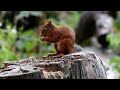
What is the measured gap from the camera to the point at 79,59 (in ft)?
12.1

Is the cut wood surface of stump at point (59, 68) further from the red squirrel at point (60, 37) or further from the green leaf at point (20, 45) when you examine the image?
the green leaf at point (20, 45)

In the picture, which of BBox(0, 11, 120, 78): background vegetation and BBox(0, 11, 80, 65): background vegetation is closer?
BBox(0, 11, 120, 78): background vegetation

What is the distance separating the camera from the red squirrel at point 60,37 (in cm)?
383

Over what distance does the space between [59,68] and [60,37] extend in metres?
0.39

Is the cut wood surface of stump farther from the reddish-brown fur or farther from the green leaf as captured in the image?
the green leaf

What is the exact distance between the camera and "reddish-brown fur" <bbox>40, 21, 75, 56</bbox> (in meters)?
→ 3.83

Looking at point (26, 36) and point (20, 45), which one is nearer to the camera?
point (20, 45)

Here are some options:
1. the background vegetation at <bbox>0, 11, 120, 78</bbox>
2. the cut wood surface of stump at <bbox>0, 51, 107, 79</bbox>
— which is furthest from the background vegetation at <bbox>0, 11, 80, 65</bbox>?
the cut wood surface of stump at <bbox>0, 51, 107, 79</bbox>

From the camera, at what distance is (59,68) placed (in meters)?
3.58

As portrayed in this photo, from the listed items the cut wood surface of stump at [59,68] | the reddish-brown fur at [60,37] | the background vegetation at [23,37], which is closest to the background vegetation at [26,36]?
the background vegetation at [23,37]

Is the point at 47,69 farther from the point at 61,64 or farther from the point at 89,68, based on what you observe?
the point at 89,68

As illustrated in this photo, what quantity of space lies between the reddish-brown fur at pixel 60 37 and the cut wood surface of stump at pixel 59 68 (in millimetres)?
96

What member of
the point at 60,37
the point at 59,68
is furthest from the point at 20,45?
the point at 59,68

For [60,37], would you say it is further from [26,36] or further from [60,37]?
[26,36]
